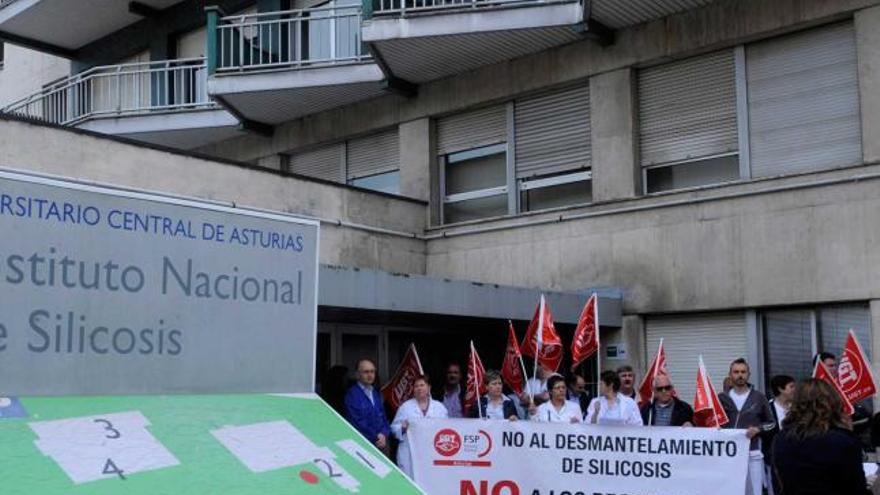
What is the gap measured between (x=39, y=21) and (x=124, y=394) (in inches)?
780

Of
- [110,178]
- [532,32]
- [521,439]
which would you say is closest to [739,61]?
[532,32]

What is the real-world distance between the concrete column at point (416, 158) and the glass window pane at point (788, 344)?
641 cm

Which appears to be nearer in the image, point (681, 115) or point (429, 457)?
point (429, 457)

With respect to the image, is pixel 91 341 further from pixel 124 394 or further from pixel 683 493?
pixel 683 493

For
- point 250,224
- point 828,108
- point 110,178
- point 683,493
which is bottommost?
point 683,493

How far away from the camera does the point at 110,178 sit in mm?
13656

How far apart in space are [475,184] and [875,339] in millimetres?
7210

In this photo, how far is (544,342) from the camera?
1172cm

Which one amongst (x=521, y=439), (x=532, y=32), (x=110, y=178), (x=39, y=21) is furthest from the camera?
(x=39, y=21)

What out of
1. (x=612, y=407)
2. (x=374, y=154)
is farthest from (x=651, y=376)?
(x=374, y=154)

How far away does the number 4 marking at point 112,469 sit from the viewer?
15.3 feet

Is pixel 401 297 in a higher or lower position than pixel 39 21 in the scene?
lower

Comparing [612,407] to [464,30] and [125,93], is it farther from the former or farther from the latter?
[125,93]

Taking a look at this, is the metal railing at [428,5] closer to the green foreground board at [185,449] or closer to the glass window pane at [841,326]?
the glass window pane at [841,326]
